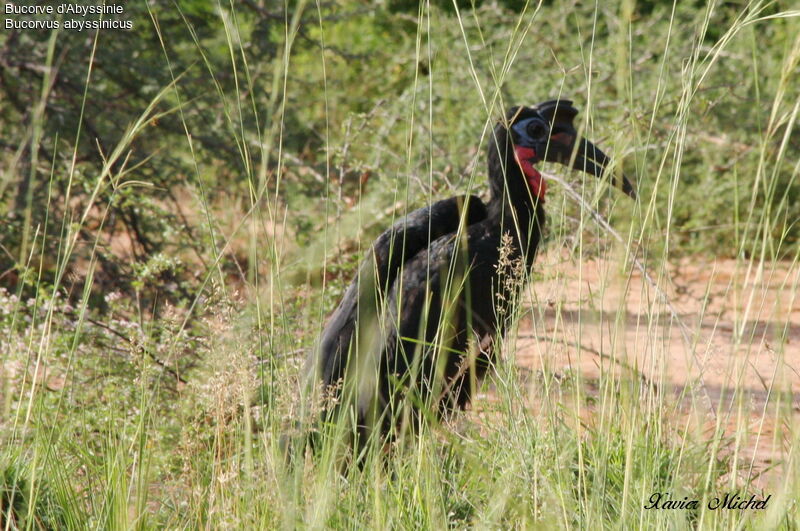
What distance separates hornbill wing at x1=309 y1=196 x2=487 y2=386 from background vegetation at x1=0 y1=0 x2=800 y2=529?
0.49 feet

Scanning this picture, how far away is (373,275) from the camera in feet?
9.48

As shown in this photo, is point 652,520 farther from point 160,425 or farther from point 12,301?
point 12,301

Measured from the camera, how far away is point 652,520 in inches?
70.3

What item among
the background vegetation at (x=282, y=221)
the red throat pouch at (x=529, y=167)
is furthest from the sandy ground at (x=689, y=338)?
the red throat pouch at (x=529, y=167)

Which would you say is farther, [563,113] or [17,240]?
[17,240]

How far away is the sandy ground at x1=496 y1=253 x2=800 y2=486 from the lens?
1837 mm

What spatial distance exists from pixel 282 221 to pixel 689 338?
1.72 meters

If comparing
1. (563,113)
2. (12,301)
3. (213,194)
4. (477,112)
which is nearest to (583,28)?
(477,112)

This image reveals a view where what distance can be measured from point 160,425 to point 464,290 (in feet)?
3.29

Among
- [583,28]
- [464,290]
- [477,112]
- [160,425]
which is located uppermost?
[583,28]

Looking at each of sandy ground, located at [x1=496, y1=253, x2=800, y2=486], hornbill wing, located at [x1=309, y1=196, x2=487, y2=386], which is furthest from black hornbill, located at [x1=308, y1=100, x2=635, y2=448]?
sandy ground, located at [x1=496, y1=253, x2=800, y2=486]

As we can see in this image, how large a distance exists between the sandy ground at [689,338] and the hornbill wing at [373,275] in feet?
1.27

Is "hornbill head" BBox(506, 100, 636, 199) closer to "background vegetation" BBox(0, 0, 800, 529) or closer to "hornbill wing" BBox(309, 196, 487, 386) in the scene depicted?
"background vegetation" BBox(0, 0, 800, 529)

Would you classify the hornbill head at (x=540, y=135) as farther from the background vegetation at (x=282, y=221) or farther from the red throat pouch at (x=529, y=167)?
the background vegetation at (x=282, y=221)
